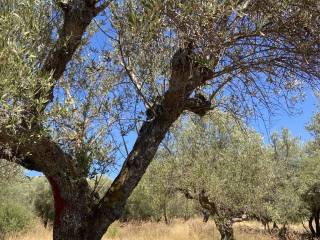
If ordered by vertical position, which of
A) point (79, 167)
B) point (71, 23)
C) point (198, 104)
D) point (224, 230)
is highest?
point (71, 23)

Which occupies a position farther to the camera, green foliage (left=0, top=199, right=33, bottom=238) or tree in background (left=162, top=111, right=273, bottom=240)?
green foliage (left=0, top=199, right=33, bottom=238)

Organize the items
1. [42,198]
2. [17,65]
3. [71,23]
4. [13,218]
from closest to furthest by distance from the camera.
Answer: [17,65] → [71,23] → [13,218] → [42,198]

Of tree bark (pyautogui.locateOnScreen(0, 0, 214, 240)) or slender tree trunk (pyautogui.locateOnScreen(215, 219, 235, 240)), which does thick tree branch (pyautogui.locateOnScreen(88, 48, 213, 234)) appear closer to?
tree bark (pyautogui.locateOnScreen(0, 0, 214, 240))

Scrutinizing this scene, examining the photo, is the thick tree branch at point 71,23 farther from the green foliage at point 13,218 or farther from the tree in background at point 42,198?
the tree in background at point 42,198

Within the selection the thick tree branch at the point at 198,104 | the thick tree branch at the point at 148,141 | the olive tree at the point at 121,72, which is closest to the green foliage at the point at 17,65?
the olive tree at the point at 121,72

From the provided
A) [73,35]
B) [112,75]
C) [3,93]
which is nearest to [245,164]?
[112,75]

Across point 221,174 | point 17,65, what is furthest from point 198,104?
point 221,174

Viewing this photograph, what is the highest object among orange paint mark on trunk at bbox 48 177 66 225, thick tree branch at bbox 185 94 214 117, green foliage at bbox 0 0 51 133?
thick tree branch at bbox 185 94 214 117

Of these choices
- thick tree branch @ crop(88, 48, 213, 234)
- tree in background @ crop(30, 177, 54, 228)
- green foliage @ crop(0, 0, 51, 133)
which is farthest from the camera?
tree in background @ crop(30, 177, 54, 228)

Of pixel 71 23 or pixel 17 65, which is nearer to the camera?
pixel 17 65

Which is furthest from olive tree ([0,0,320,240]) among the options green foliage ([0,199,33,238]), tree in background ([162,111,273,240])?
green foliage ([0,199,33,238])

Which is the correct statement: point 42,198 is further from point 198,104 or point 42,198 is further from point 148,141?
point 148,141

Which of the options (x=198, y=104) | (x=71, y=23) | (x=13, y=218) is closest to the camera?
(x=71, y=23)

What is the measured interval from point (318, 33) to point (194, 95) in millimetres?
2145
